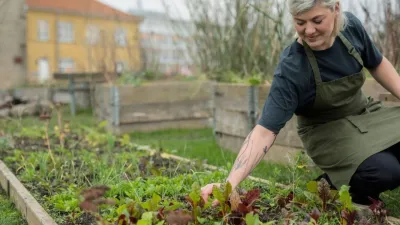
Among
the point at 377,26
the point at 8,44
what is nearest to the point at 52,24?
the point at 8,44

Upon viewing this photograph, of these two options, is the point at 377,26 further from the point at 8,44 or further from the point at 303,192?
the point at 8,44

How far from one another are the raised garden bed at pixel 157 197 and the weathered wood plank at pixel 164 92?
271 cm

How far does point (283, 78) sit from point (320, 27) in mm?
305

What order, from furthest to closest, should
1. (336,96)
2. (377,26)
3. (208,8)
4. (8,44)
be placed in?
1. (8,44)
2. (208,8)
3. (377,26)
4. (336,96)

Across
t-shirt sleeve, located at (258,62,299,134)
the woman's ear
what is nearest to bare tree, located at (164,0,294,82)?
the woman's ear

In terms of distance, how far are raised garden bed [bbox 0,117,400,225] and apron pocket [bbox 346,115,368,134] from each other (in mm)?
446

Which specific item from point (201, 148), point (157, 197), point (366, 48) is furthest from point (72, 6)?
point (157, 197)

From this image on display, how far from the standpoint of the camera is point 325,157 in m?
2.87

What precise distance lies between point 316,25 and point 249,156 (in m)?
0.72

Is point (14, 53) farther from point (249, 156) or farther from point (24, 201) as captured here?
point (249, 156)

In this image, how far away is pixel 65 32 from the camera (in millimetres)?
33250

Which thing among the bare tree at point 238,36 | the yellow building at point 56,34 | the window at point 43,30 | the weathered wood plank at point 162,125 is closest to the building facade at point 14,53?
the yellow building at point 56,34

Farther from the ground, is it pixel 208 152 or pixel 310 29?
pixel 310 29

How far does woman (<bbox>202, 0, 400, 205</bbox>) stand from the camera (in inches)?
100.0
